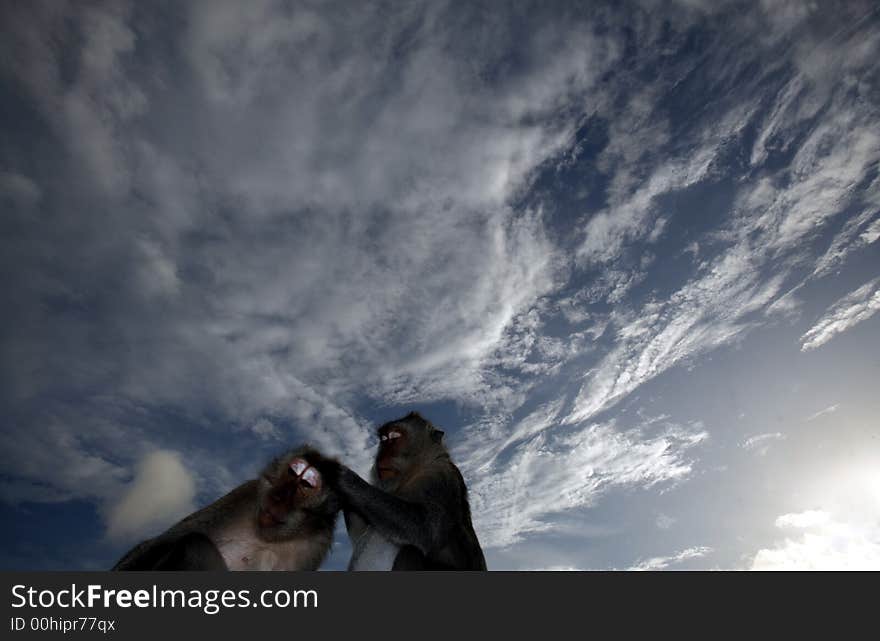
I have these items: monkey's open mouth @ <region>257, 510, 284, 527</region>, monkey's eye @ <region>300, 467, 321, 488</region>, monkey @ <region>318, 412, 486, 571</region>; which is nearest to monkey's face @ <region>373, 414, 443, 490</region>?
monkey @ <region>318, 412, 486, 571</region>

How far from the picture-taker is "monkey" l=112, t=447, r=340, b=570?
4.14 metres

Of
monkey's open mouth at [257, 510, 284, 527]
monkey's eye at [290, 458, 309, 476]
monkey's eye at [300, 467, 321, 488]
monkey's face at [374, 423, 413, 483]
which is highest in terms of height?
monkey's face at [374, 423, 413, 483]

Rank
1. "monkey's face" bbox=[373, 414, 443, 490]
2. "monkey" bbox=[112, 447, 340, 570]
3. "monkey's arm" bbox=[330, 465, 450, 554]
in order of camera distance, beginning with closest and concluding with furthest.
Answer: "monkey" bbox=[112, 447, 340, 570]
"monkey's arm" bbox=[330, 465, 450, 554]
"monkey's face" bbox=[373, 414, 443, 490]

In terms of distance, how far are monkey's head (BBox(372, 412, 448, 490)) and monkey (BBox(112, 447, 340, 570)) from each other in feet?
6.16

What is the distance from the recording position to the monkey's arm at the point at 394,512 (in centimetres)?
453

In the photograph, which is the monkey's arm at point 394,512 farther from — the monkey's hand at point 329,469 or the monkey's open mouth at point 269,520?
the monkey's open mouth at point 269,520

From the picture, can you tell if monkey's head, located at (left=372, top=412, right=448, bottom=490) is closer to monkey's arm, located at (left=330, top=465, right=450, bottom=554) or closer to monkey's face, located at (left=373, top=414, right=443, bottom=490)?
monkey's face, located at (left=373, top=414, right=443, bottom=490)

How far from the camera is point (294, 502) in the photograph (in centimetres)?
435

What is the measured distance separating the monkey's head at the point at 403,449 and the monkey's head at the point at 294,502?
1985 mm

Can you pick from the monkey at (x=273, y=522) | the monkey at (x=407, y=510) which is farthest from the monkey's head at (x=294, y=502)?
the monkey at (x=407, y=510)

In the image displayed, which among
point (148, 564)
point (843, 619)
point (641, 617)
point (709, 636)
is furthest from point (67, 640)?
point (843, 619)

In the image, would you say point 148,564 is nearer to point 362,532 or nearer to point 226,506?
point 226,506

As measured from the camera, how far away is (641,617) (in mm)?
2916

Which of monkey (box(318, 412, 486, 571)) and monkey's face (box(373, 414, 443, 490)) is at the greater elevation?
monkey's face (box(373, 414, 443, 490))
